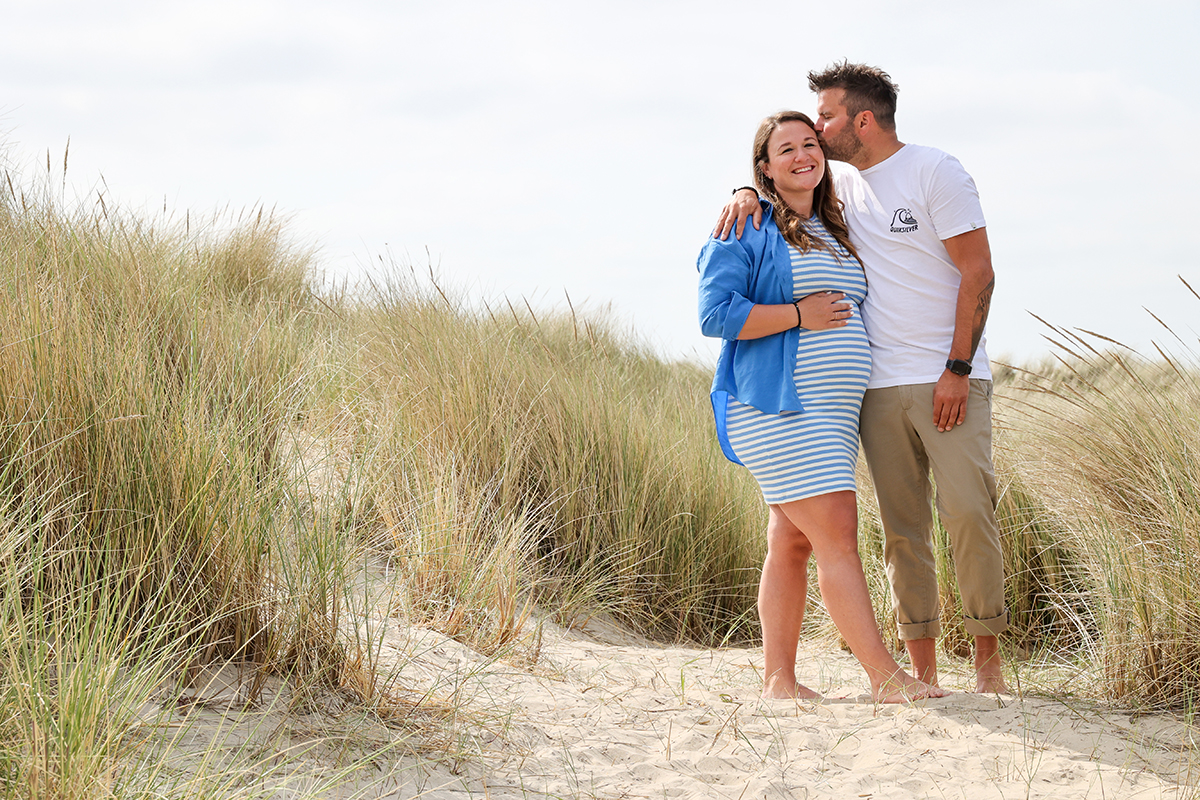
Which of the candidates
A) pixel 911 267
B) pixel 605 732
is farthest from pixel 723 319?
pixel 605 732

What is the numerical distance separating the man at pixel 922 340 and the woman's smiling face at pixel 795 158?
137 millimetres

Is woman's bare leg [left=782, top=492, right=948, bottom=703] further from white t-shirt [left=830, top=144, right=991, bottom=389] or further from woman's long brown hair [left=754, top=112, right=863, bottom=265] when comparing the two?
woman's long brown hair [left=754, top=112, right=863, bottom=265]

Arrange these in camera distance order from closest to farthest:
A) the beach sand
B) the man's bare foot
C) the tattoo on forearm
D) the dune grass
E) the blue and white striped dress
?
the dune grass → the beach sand → the blue and white striped dress → the tattoo on forearm → the man's bare foot

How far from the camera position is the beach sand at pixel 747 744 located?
268 centimetres

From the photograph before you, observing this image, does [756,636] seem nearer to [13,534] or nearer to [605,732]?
[605,732]

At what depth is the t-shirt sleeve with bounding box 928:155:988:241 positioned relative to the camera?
3357 mm

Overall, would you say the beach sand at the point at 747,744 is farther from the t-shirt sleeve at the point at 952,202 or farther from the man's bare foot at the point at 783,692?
the t-shirt sleeve at the point at 952,202

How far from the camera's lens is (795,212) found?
3449 millimetres

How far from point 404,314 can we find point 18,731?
466 cm

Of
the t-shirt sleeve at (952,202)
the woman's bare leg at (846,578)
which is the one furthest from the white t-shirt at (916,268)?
the woman's bare leg at (846,578)

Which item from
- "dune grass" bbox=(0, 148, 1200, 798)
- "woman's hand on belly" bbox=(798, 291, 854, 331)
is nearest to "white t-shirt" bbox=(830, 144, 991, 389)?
"woman's hand on belly" bbox=(798, 291, 854, 331)

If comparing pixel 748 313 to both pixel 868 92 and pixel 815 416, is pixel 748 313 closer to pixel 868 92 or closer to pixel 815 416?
pixel 815 416

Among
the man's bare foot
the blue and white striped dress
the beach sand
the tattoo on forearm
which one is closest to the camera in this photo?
the beach sand

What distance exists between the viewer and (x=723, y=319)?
3.24 m
